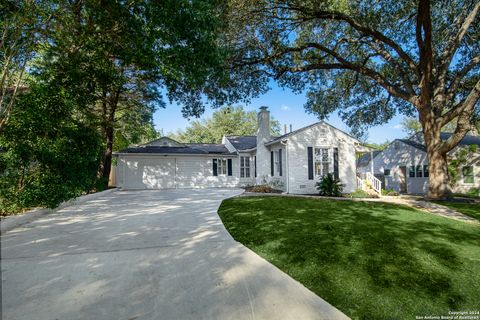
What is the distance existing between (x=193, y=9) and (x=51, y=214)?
7.22 m

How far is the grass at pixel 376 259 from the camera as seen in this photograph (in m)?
2.63

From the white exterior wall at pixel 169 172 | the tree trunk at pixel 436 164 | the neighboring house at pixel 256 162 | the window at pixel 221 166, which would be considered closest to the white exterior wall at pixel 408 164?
the neighboring house at pixel 256 162

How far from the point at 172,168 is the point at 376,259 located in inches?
660

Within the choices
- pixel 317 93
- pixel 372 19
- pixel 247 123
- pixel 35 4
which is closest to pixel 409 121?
pixel 247 123

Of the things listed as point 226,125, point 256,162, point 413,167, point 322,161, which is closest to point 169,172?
point 256,162

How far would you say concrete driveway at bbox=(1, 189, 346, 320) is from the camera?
236 centimetres

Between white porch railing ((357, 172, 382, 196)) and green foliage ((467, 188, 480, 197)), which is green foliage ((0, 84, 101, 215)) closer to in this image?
white porch railing ((357, 172, 382, 196))

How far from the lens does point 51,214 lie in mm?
7199

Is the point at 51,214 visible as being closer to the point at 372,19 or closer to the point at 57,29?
the point at 57,29

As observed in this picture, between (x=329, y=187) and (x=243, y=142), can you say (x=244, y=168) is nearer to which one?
(x=243, y=142)

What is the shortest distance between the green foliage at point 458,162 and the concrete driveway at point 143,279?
20.4 meters

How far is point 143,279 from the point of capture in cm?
300

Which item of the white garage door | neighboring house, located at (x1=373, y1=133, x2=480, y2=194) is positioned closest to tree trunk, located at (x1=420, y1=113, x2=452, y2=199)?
neighboring house, located at (x1=373, y1=133, x2=480, y2=194)

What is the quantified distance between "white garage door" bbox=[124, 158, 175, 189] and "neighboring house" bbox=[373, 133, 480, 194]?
1968cm
